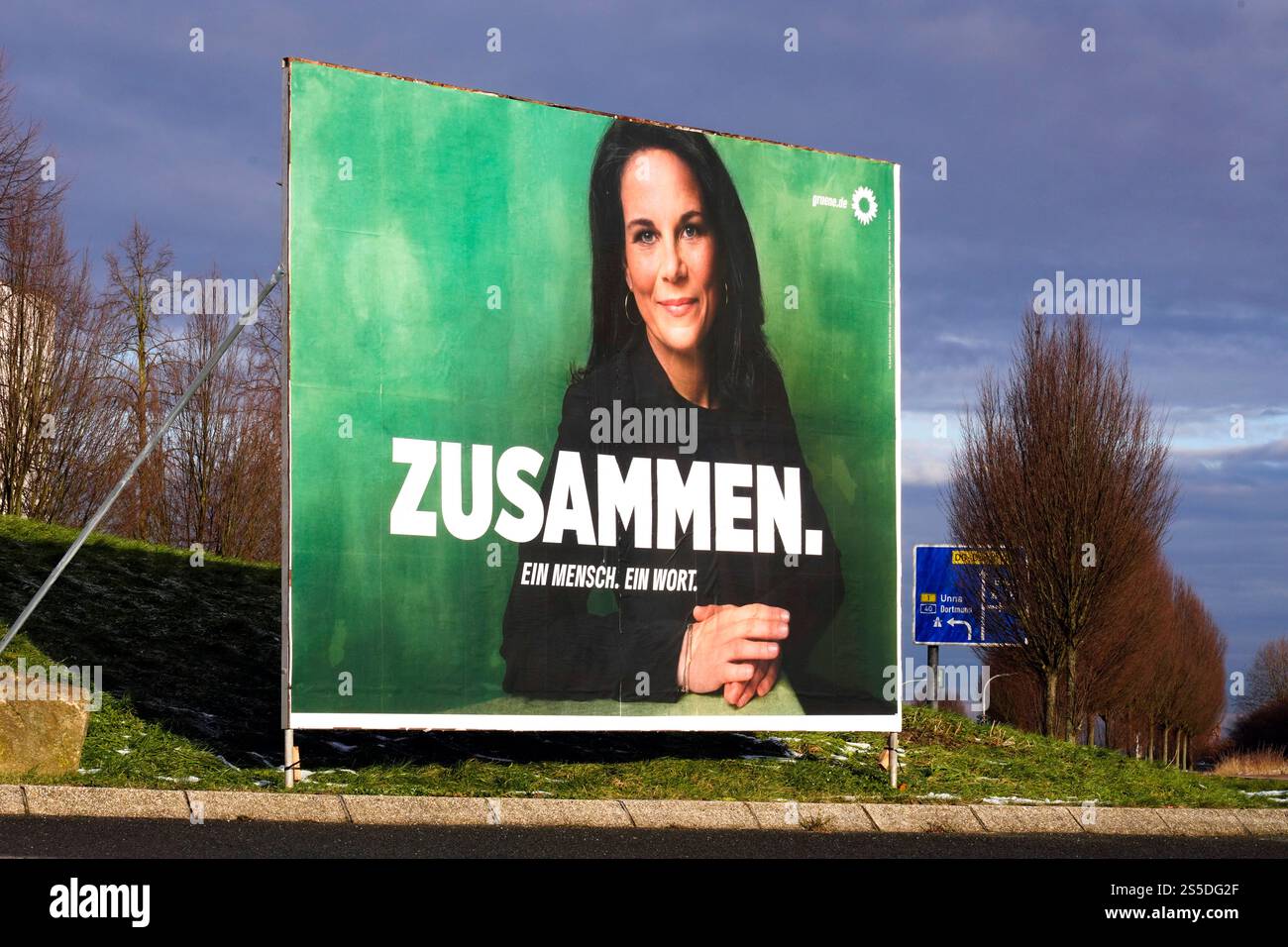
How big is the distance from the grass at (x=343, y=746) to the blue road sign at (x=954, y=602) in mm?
9093

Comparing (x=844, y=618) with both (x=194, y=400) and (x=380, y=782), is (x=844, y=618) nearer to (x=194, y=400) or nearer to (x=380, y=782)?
(x=380, y=782)

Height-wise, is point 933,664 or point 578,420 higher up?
point 578,420

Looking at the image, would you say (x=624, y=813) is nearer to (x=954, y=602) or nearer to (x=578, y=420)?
(x=578, y=420)

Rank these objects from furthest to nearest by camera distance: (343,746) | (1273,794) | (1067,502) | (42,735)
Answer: (1067,502), (1273,794), (343,746), (42,735)

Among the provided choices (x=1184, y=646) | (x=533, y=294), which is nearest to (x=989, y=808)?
(x=533, y=294)

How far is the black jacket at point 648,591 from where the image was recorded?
1316 centimetres

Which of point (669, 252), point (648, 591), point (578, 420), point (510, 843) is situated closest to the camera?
point (510, 843)

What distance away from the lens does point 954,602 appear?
28047 millimetres

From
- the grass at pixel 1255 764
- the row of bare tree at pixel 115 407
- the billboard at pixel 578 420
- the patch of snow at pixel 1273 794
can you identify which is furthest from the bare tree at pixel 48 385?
the grass at pixel 1255 764

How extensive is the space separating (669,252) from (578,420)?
2.11m

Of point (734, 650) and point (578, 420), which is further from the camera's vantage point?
point (734, 650)

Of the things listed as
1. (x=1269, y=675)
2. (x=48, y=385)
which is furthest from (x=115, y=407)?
(x=1269, y=675)

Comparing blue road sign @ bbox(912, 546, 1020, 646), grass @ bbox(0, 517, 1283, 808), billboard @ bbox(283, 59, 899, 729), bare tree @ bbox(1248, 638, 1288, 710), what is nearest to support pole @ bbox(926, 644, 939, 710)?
blue road sign @ bbox(912, 546, 1020, 646)

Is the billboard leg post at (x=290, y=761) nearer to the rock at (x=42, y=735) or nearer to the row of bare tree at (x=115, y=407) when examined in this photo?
the rock at (x=42, y=735)
